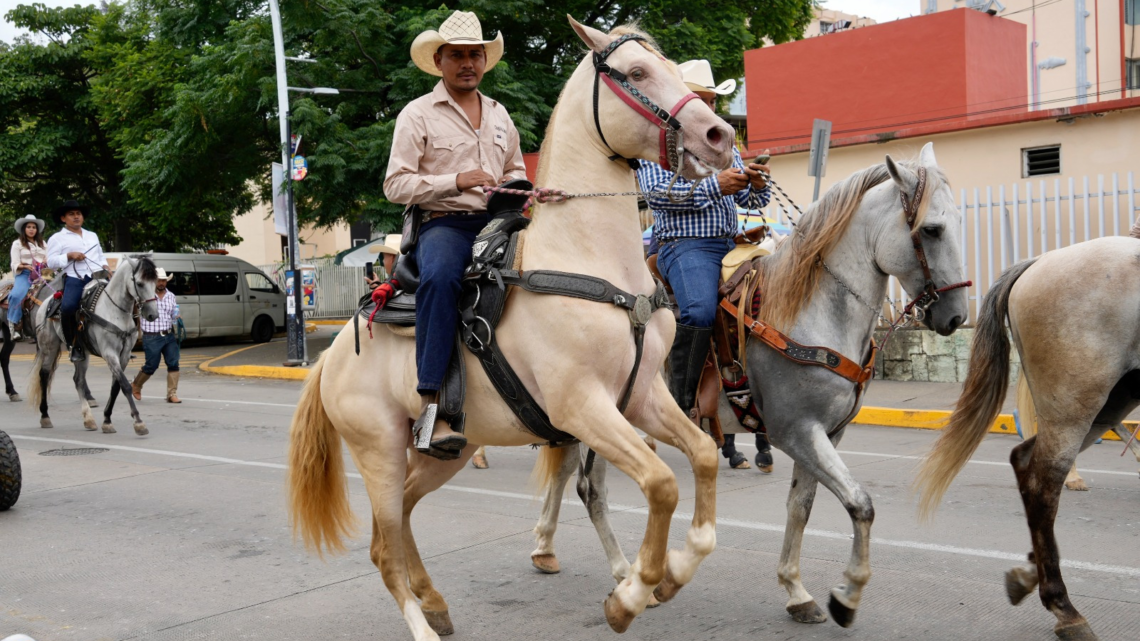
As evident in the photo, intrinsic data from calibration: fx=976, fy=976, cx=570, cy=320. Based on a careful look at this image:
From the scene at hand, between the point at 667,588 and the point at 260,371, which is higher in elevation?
the point at 667,588

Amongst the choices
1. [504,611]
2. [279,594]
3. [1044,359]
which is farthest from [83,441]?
[1044,359]

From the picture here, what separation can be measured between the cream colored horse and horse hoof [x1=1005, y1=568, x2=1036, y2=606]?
175cm

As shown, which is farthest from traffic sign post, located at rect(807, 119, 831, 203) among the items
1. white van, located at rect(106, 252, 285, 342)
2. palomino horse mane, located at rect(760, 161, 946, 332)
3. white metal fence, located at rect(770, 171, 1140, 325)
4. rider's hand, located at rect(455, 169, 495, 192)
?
white van, located at rect(106, 252, 285, 342)

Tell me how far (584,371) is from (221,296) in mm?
25035

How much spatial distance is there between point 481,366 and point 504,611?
1.41 m

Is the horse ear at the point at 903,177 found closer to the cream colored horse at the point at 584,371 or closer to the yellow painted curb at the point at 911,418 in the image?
the cream colored horse at the point at 584,371

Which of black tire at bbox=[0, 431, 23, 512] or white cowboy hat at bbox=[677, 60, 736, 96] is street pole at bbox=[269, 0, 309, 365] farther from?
white cowboy hat at bbox=[677, 60, 736, 96]

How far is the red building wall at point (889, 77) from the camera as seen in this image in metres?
17.5

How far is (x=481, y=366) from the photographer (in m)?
4.17

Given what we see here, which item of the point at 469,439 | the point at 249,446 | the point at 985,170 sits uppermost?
the point at 985,170

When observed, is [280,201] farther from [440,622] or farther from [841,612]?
[841,612]

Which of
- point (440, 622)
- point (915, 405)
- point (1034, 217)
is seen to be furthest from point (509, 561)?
point (1034, 217)

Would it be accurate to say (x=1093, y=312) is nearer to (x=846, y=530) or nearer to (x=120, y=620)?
(x=846, y=530)

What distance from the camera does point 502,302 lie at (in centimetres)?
408
